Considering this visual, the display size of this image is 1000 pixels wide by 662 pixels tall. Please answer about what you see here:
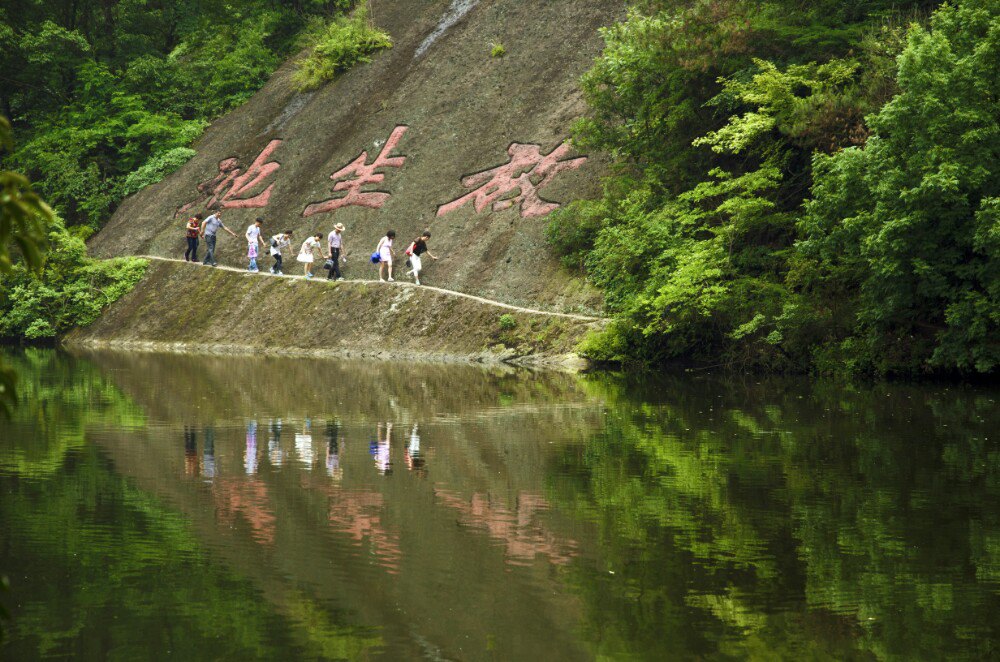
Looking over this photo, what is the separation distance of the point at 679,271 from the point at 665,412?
7.78m

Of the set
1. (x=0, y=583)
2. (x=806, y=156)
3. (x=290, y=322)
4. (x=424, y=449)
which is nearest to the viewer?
(x=0, y=583)

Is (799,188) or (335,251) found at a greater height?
(799,188)

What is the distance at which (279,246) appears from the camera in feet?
138

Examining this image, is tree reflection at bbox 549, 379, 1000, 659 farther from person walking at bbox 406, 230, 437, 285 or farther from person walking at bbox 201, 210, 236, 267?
person walking at bbox 201, 210, 236, 267

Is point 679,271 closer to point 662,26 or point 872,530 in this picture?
point 662,26

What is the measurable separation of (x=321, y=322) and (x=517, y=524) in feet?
91.0

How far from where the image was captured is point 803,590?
8633 millimetres

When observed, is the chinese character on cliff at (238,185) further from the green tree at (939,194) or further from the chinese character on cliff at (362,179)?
the green tree at (939,194)

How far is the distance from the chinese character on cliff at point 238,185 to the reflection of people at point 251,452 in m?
29.3

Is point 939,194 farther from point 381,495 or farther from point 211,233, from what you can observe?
point 211,233

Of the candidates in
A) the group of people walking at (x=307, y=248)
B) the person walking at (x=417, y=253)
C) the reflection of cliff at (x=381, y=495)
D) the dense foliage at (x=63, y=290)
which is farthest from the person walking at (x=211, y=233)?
the reflection of cliff at (x=381, y=495)

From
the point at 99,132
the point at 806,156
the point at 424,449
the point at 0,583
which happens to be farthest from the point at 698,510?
the point at 99,132

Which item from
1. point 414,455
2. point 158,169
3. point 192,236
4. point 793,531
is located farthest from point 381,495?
point 158,169

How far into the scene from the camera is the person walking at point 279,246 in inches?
1614
